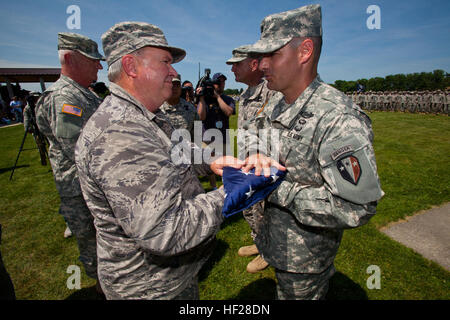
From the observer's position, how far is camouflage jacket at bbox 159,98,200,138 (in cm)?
493

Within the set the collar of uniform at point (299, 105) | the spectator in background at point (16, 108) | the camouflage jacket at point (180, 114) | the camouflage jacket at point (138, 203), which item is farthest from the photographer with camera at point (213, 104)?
the spectator in background at point (16, 108)

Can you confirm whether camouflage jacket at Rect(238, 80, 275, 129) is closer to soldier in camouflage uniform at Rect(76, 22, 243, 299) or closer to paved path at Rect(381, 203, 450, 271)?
soldier in camouflage uniform at Rect(76, 22, 243, 299)

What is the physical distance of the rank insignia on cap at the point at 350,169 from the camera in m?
1.36

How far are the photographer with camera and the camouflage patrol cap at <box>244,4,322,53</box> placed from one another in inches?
146

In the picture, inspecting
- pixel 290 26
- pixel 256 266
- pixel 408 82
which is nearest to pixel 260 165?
pixel 290 26

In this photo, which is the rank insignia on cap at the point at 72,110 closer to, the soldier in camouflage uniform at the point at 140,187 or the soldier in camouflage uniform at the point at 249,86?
the soldier in camouflage uniform at the point at 140,187

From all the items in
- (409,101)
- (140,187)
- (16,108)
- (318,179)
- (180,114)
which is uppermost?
(16,108)

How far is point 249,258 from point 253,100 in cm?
281

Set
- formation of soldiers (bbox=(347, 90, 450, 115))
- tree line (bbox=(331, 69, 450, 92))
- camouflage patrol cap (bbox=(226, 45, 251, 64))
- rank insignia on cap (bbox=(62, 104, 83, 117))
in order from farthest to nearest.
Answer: tree line (bbox=(331, 69, 450, 92)) → formation of soldiers (bbox=(347, 90, 450, 115)) → camouflage patrol cap (bbox=(226, 45, 251, 64)) → rank insignia on cap (bbox=(62, 104, 83, 117))

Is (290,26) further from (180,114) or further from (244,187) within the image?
(180,114)

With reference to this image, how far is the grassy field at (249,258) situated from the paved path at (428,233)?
6.0 inches

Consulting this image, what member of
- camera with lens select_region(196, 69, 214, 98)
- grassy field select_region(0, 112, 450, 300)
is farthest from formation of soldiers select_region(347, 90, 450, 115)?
camera with lens select_region(196, 69, 214, 98)

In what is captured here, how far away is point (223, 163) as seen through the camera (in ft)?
5.83
